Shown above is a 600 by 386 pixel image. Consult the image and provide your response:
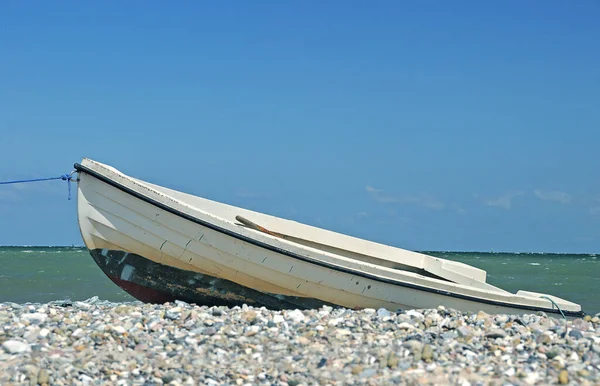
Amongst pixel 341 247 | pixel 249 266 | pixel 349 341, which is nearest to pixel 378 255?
pixel 341 247

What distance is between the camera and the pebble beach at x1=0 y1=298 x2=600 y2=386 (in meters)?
5.81

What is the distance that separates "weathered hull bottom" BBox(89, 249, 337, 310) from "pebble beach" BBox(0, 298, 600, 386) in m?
1.17

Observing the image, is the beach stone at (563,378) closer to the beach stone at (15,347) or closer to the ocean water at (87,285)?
the beach stone at (15,347)

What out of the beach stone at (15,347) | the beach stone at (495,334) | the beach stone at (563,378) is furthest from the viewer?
the beach stone at (495,334)

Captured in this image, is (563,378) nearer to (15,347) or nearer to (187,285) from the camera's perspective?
(15,347)

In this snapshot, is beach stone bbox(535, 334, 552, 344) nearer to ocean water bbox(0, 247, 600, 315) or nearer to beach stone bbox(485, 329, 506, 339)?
beach stone bbox(485, 329, 506, 339)

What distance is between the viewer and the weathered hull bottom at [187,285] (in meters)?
9.36

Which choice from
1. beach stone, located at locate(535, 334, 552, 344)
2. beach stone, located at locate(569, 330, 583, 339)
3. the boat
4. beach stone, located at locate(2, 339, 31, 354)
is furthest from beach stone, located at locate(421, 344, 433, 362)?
beach stone, located at locate(2, 339, 31, 354)

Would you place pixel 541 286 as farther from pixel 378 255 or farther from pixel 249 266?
pixel 249 266

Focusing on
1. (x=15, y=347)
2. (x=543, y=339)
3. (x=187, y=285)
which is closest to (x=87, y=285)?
(x=187, y=285)

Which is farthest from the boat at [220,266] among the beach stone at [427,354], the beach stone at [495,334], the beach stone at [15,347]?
the beach stone at [427,354]

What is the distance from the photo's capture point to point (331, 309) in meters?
8.98

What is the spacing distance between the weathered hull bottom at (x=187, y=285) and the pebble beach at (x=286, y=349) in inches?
45.9

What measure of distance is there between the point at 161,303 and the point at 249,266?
1.68 meters
